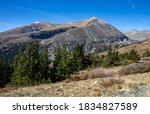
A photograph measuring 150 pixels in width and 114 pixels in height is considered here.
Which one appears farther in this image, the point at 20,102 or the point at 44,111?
the point at 20,102

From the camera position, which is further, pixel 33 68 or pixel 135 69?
pixel 33 68

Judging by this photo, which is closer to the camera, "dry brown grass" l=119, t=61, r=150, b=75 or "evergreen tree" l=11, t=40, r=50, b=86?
"dry brown grass" l=119, t=61, r=150, b=75

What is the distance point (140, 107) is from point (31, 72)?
5486 cm

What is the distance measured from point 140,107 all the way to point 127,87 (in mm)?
8389

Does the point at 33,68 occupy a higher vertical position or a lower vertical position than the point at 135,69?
lower

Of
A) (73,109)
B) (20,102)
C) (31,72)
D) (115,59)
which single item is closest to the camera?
(73,109)

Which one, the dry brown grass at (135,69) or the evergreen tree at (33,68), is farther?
the evergreen tree at (33,68)

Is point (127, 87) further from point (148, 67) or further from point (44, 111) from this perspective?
point (148, 67)

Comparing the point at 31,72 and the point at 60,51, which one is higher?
the point at 60,51

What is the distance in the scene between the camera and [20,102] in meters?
12.2

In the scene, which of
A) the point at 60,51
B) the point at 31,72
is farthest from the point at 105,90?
the point at 60,51

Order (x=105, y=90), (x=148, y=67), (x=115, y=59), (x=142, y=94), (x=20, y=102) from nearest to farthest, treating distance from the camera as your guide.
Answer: (x=20, y=102) → (x=142, y=94) → (x=105, y=90) → (x=148, y=67) → (x=115, y=59)

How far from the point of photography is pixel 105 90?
63.5ft

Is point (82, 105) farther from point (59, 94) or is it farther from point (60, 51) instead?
point (60, 51)
